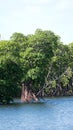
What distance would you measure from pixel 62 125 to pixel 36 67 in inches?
1829

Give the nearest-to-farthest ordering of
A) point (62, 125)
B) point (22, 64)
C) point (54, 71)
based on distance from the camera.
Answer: point (62, 125) < point (22, 64) < point (54, 71)

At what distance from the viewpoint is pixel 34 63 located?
93.6m

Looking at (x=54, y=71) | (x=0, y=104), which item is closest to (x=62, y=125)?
(x=0, y=104)

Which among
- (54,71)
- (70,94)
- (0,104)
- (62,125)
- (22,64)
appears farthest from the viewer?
(70,94)

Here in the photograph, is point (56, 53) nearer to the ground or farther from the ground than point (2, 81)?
farther from the ground

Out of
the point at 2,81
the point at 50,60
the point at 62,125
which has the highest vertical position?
the point at 50,60

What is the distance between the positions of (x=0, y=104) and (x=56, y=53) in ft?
118

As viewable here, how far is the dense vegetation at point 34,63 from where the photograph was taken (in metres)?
83.9

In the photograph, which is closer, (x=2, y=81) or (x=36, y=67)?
(x=2, y=81)

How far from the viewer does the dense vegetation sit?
83875mm

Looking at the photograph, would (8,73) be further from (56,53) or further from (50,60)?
(56,53)

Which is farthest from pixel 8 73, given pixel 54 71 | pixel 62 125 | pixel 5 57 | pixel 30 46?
pixel 62 125

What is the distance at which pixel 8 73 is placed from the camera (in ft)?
278

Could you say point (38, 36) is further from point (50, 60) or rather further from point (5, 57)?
point (5, 57)
